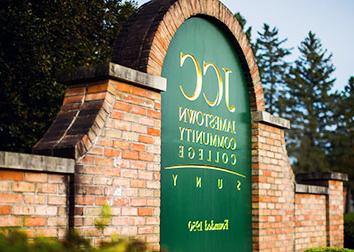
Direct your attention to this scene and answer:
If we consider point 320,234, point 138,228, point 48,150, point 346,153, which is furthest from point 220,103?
point 346,153

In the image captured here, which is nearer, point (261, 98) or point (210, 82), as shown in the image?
point (210, 82)

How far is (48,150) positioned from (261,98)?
13.0 ft

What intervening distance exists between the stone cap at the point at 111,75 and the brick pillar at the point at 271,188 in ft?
8.34

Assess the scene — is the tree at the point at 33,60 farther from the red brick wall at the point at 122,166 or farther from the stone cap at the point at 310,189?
the red brick wall at the point at 122,166

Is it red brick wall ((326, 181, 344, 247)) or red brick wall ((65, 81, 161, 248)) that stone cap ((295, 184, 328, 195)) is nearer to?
red brick wall ((326, 181, 344, 247))

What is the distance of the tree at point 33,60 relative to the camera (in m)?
12.6

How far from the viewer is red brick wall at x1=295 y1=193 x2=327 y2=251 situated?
31.5ft

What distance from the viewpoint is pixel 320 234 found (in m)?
10.5

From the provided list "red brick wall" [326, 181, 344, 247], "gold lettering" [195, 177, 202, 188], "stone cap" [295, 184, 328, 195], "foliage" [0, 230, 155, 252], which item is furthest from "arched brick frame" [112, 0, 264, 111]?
"red brick wall" [326, 181, 344, 247]

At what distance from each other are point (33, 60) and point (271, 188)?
239 inches

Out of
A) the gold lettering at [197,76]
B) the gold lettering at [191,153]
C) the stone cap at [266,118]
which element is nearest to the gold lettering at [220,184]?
the gold lettering at [191,153]

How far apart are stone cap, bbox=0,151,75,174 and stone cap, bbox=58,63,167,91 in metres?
0.99

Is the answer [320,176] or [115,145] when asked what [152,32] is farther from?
[320,176]

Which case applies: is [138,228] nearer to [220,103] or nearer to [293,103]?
[220,103]
